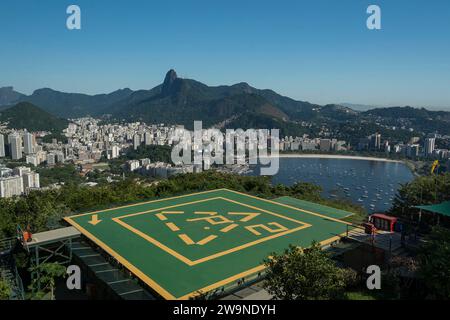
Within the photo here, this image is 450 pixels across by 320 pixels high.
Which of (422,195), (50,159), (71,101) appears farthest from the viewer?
(71,101)

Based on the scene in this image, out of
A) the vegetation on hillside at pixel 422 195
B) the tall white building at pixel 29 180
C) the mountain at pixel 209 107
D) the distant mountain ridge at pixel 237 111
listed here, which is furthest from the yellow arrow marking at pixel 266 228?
the mountain at pixel 209 107

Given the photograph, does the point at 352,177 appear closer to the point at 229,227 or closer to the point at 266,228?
the point at 266,228

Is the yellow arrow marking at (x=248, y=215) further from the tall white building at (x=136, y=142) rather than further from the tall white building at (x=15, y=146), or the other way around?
the tall white building at (x=136, y=142)

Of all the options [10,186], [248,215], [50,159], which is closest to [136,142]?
[50,159]

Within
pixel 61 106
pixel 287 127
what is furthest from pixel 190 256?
pixel 61 106

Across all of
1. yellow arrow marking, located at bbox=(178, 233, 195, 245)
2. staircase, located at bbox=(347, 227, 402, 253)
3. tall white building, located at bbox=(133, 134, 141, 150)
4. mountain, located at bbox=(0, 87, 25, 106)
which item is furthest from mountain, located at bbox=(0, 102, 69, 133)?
mountain, located at bbox=(0, 87, 25, 106)

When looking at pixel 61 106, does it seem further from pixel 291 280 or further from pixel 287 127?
pixel 291 280
